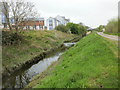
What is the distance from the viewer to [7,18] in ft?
84.4

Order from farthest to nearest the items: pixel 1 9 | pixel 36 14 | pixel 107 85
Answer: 1. pixel 36 14
2. pixel 1 9
3. pixel 107 85

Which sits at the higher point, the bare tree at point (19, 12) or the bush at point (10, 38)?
the bare tree at point (19, 12)

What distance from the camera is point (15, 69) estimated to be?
48.6ft

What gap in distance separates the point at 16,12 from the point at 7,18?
7.64 ft

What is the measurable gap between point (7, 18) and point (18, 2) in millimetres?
4245

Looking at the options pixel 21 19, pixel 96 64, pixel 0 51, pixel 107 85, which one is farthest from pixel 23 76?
pixel 21 19

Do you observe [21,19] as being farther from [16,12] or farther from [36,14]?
[36,14]

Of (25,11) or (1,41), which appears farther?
(25,11)

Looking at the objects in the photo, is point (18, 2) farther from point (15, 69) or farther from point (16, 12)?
point (15, 69)

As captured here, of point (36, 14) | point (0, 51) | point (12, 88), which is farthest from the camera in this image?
point (36, 14)

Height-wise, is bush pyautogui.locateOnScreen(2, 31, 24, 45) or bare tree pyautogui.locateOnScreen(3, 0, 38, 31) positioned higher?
bare tree pyautogui.locateOnScreen(3, 0, 38, 31)

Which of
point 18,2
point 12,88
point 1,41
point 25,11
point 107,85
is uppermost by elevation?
point 18,2

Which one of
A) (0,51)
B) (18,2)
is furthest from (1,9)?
(0,51)

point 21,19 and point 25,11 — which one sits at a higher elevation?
point 25,11
